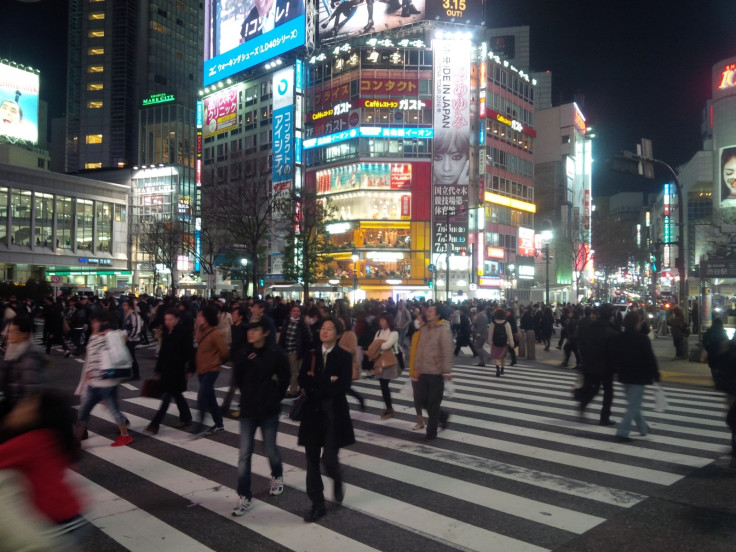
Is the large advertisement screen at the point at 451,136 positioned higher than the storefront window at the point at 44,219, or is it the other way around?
the large advertisement screen at the point at 451,136

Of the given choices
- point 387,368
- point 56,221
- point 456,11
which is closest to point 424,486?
point 387,368

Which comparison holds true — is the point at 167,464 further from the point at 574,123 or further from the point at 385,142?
the point at 574,123

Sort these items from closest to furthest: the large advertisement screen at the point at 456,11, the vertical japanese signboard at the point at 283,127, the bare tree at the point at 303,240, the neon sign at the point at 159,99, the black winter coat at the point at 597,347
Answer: the black winter coat at the point at 597,347, the bare tree at the point at 303,240, the large advertisement screen at the point at 456,11, the vertical japanese signboard at the point at 283,127, the neon sign at the point at 159,99

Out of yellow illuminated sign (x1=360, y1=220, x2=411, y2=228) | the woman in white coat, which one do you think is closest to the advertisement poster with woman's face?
yellow illuminated sign (x1=360, y1=220, x2=411, y2=228)

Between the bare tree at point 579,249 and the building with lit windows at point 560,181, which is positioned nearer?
the bare tree at point 579,249

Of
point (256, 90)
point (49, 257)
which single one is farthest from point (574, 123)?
point (49, 257)

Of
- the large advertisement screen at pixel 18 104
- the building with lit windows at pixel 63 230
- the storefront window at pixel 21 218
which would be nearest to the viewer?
the large advertisement screen at pixel 18 104

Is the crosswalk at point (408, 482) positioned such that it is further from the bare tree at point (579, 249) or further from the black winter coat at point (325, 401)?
the bare tree at point (579, 249)

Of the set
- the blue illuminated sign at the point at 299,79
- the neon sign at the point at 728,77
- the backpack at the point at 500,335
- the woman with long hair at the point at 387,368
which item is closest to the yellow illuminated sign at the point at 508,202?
the blue illuminated sign at the point at 299,79

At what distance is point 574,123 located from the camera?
85.5 meters

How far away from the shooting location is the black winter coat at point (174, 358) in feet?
26.8

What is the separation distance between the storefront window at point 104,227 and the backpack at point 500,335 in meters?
65.3

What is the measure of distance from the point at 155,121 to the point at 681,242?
102 m

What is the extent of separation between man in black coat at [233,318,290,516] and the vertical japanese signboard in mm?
53924
